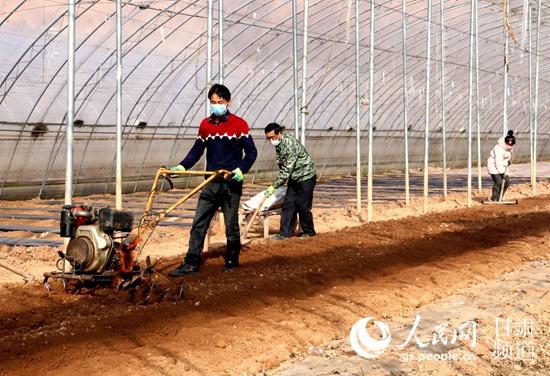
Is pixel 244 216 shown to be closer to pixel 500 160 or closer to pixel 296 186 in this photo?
pixel 296 186

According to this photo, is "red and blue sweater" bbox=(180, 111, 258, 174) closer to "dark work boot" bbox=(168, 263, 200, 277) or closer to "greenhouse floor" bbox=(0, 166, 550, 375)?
"dark work boot" bbox=(168, 263, 200, 277)

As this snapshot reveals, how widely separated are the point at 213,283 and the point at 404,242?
4.29 meters

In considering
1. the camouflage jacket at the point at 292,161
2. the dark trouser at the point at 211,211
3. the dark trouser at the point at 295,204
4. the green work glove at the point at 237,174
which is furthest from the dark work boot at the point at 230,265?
the dark trouser at the point at 295,204

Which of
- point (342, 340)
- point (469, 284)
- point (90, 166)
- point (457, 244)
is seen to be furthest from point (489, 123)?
point (342, 340)

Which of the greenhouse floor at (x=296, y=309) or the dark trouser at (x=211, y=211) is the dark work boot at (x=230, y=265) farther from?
the dark trouser at (x=211, y=211)

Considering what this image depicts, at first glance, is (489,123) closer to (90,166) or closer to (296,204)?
(90,166)

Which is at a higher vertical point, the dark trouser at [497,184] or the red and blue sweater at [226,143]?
the red and blue sweater at [226,143]

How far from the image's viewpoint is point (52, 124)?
58.4ft

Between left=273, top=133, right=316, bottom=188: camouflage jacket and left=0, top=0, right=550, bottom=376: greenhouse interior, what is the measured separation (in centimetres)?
4

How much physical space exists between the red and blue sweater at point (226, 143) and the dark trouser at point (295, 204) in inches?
124

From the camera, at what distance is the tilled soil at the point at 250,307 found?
189 inches

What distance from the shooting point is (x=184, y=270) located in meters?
7.84

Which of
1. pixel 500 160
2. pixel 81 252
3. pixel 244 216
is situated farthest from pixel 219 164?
pixel 500 160

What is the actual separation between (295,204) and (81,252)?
4700mm
